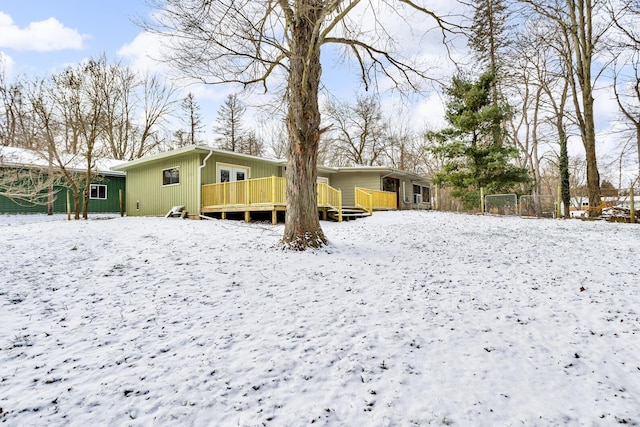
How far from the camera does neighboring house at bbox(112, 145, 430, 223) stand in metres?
10.7

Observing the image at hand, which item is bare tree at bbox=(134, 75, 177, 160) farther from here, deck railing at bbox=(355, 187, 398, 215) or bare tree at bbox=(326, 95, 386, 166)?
deck railing at bbox=(355, 187, 398, 215)

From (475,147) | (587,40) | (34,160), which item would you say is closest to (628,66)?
(587,40)

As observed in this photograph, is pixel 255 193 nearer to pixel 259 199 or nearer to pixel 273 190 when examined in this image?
pixel 259 199

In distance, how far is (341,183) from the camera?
59.9 feet

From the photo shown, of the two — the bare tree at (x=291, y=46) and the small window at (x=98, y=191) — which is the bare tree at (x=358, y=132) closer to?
the small window at (x=98, y=191)

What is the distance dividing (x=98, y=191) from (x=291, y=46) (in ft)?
51.9

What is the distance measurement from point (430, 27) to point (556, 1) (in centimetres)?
1055

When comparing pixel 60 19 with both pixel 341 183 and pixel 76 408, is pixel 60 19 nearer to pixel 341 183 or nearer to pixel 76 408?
pixel 341 183

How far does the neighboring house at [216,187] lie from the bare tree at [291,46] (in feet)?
13.0

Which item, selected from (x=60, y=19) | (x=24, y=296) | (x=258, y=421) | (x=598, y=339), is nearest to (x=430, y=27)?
(x=598, y=339)

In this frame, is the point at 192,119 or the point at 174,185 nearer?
the point at 174,185

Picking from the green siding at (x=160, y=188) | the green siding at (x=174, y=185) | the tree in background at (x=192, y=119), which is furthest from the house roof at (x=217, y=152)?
the tree in background at (x=192, y=119)

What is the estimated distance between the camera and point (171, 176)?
43.3ft

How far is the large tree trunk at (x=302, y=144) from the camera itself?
237 inches
